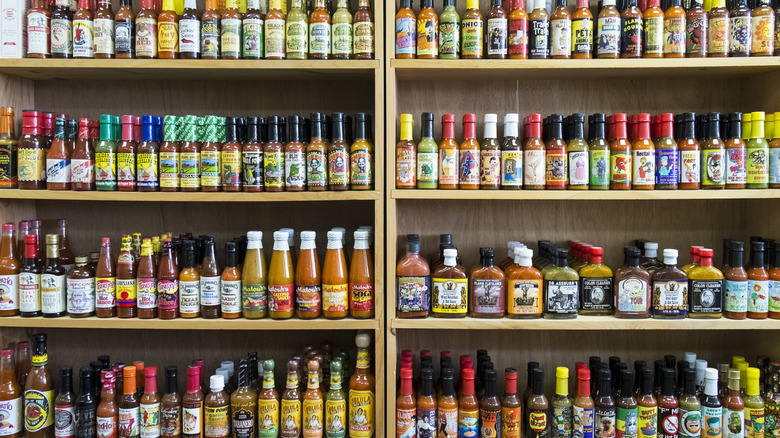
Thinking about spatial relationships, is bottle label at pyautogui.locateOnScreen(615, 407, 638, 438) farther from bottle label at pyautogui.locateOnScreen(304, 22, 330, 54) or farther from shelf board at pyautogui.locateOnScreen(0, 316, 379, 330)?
bottle label at pyautogui.locateOnScreen(304, 22, 330, 54)

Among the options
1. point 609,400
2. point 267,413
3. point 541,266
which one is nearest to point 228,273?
point 267,413

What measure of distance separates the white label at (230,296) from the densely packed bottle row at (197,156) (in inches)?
10.0

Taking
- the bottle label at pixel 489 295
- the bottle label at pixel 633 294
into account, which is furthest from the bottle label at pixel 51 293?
the bottle label at pixel 633 294

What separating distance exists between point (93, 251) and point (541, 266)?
1360 mm

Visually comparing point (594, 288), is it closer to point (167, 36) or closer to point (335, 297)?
point (335, 297)

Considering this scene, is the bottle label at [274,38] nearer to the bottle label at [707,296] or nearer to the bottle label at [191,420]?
the bottle label at [191,420]

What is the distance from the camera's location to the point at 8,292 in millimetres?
1594

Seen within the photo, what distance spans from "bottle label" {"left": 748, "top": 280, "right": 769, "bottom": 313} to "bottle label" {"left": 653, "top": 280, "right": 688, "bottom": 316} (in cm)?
18

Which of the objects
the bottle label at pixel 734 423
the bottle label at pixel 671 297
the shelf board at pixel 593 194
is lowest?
the bottle label at pixel 734 423

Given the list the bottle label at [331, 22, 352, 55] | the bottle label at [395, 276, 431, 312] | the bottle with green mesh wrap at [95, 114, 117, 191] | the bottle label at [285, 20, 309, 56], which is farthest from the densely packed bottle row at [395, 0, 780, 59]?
the bottle with green mesh wrap at [95, 114, 117, 191]

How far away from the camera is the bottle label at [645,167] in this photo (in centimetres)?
154

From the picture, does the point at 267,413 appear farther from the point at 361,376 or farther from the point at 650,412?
the point at 650,412

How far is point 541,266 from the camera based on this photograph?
5.43 feet

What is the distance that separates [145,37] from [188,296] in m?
0.70
